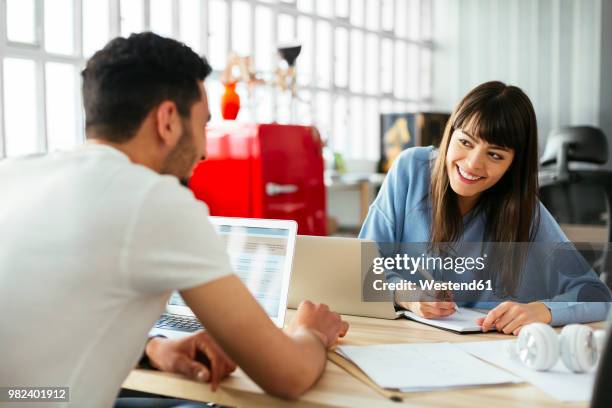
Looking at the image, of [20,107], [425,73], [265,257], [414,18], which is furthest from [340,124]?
[265,257]

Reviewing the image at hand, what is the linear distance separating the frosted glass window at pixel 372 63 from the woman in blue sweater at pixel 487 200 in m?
5.43

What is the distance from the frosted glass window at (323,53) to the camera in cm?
677

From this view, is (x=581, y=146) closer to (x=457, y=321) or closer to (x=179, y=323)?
(x=457, y=321)

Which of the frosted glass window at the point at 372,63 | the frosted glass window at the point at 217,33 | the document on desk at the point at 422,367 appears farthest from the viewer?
the frosted glass window at the point at 372,63

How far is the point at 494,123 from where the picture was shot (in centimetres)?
192

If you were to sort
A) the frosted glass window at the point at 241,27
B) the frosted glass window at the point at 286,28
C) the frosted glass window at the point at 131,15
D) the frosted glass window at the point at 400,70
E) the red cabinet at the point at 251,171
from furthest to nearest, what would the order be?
the frosted glass window at the point at 400,70 → the frosted glass window at the point at 286,28 → the frosted glass window at the point at 241,27 → the frosted glass window at the point at 131,15 → the red cabinet at the point at 251,171

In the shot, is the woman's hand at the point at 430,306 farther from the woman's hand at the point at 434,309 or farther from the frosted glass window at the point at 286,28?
the frosted glass window at the point at 286,28

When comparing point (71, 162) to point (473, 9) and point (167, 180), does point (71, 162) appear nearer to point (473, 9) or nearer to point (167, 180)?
point (167, 180)

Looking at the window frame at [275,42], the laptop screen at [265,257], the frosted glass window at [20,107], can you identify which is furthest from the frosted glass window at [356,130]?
the laptop screen at [265,257]

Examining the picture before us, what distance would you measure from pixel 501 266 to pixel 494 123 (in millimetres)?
423

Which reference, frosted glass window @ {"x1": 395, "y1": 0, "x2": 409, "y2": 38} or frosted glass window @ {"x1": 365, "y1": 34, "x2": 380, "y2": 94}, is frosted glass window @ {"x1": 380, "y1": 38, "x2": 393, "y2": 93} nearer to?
frosted glass window @ {"x1": 365, "y1": 34, "x2": 380, "y2": 94}

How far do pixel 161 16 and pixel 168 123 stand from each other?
13.3 ft

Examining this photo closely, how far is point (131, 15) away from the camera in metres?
4.65

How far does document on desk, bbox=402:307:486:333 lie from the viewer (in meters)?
1.48
